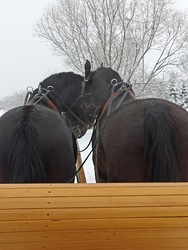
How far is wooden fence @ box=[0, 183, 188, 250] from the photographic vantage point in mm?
1366

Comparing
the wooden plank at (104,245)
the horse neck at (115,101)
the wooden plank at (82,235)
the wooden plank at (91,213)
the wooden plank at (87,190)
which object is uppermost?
the horse neck at (115,101)

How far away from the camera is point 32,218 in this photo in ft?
4.48

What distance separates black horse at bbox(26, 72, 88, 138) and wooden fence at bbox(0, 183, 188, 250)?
7.19ft

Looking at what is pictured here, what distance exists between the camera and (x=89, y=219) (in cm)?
138

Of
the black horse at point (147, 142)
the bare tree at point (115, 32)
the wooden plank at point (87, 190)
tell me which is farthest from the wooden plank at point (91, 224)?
the bare tree at point (115, 32)

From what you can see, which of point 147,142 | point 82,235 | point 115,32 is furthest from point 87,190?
point 115,32

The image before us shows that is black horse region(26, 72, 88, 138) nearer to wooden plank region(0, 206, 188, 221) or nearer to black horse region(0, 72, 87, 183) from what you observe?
black horse region(0, 72, 87, 183)

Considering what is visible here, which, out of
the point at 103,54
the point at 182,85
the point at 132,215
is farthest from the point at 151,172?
the point at 182,85

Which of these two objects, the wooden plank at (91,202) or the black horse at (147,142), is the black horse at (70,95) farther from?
the wooden plank at (91,202)

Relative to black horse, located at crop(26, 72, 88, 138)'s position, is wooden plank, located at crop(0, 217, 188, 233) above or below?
below

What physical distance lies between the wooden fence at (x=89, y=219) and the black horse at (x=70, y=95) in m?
2.19

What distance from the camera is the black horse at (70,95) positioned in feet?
11.7

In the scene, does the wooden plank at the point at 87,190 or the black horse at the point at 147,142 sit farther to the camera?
the black horse at the point at 147,142

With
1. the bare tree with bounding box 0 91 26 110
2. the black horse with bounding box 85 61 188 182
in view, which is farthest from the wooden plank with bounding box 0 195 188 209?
the bare tree with bounding box 0 91 26 110
